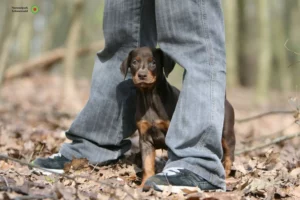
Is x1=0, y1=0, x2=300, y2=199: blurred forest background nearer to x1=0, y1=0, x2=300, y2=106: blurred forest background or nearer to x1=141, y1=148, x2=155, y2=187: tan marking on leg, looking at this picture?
x1=0, y1=0, x2=300, y2=106: blurred forest background

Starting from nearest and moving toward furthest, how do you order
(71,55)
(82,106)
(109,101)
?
(109,101) < (71,55) < (82,106)

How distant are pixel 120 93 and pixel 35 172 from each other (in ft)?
3.12

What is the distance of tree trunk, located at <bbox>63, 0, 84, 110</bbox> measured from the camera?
1027 cm

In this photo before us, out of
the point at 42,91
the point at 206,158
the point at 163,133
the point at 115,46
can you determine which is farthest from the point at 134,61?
the point at 42,91

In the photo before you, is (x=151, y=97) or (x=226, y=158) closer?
(x=151, y=97)

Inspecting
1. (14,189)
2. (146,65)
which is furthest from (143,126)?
(14,189)

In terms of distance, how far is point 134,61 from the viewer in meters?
3.79

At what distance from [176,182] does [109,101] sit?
1094mm

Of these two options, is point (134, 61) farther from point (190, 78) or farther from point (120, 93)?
point (190, 78)

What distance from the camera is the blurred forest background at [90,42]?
10232mm

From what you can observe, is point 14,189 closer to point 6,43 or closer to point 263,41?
point 6,43

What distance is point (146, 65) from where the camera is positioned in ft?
12.4

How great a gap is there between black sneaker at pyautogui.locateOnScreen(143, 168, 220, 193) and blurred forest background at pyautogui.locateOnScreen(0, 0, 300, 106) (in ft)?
4.82

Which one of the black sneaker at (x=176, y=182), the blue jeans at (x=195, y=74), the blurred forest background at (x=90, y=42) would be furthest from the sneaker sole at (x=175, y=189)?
the blurred forest background at (x=90, y=42)
